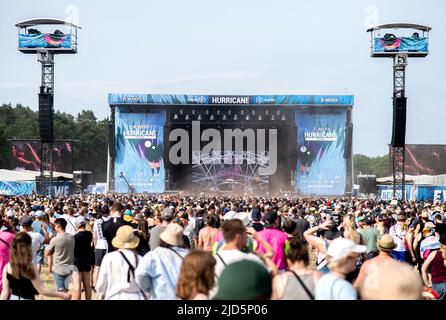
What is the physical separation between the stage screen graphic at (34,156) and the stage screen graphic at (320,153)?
23.5 meters

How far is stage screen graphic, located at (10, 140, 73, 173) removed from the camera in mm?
66438

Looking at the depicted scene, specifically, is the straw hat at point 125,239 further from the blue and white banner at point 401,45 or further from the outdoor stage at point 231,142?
the outdoor stage at point 231,142

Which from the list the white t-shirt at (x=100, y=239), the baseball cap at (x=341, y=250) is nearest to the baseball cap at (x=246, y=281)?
the baseball cap at (x=341, y=250)

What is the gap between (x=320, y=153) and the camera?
167 feet

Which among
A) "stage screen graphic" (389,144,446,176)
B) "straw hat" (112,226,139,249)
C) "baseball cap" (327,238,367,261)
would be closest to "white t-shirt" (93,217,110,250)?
"straw hat" (112,226,139,249)

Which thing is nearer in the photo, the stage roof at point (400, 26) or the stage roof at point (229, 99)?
the stage roof at point (400, 26)

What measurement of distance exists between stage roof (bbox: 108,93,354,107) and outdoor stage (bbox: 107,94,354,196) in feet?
0.21

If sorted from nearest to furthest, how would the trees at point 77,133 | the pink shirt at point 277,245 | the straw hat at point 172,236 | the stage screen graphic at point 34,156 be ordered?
the straw hat at point 172,236, the pink shirt at point 277,245, the stage screen graphic at point 34,156, the trees at point 77,133

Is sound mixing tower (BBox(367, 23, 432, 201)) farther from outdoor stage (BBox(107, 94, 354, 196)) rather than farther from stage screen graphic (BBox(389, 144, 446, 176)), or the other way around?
stage screen graphic (BBox(389, 144, 446, 176))

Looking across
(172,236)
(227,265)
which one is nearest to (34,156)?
(172,236)

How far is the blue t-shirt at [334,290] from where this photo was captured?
16.8 feet

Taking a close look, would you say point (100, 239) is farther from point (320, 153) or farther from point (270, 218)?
point (320, 153)

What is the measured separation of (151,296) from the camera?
6562mm
